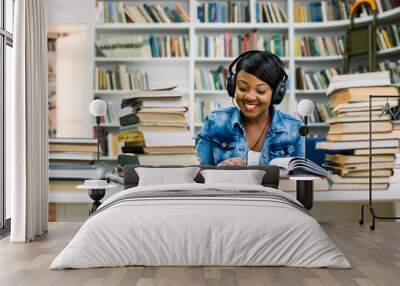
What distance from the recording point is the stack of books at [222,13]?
657 centimetres

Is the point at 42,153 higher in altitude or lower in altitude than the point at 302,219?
higher

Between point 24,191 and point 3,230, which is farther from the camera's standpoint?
point 3,230

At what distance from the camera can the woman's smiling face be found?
18.5 feet

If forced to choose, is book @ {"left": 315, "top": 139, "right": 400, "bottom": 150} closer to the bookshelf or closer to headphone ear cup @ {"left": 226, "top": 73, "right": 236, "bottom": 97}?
the bookshelf

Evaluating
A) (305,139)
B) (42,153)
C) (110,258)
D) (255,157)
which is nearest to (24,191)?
(42,153)

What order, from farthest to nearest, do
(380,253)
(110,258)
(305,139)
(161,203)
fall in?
1. (305,139)
2. (380,253)
3. (161,203)
4. (110,258)

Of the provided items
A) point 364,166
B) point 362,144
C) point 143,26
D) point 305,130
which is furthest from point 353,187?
point 143,26

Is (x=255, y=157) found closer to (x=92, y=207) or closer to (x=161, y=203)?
(x=92, y=207)

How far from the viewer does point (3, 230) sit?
5219 mm

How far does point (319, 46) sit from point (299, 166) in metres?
1.80

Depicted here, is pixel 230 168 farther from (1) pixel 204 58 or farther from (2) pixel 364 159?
(1) pixel 204 58

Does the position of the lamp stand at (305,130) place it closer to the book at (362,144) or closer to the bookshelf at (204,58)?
the book at (362,144)

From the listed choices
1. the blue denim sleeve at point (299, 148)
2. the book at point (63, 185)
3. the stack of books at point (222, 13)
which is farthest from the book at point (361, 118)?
the book at point (63, 185)

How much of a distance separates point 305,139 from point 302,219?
2.00 meters
